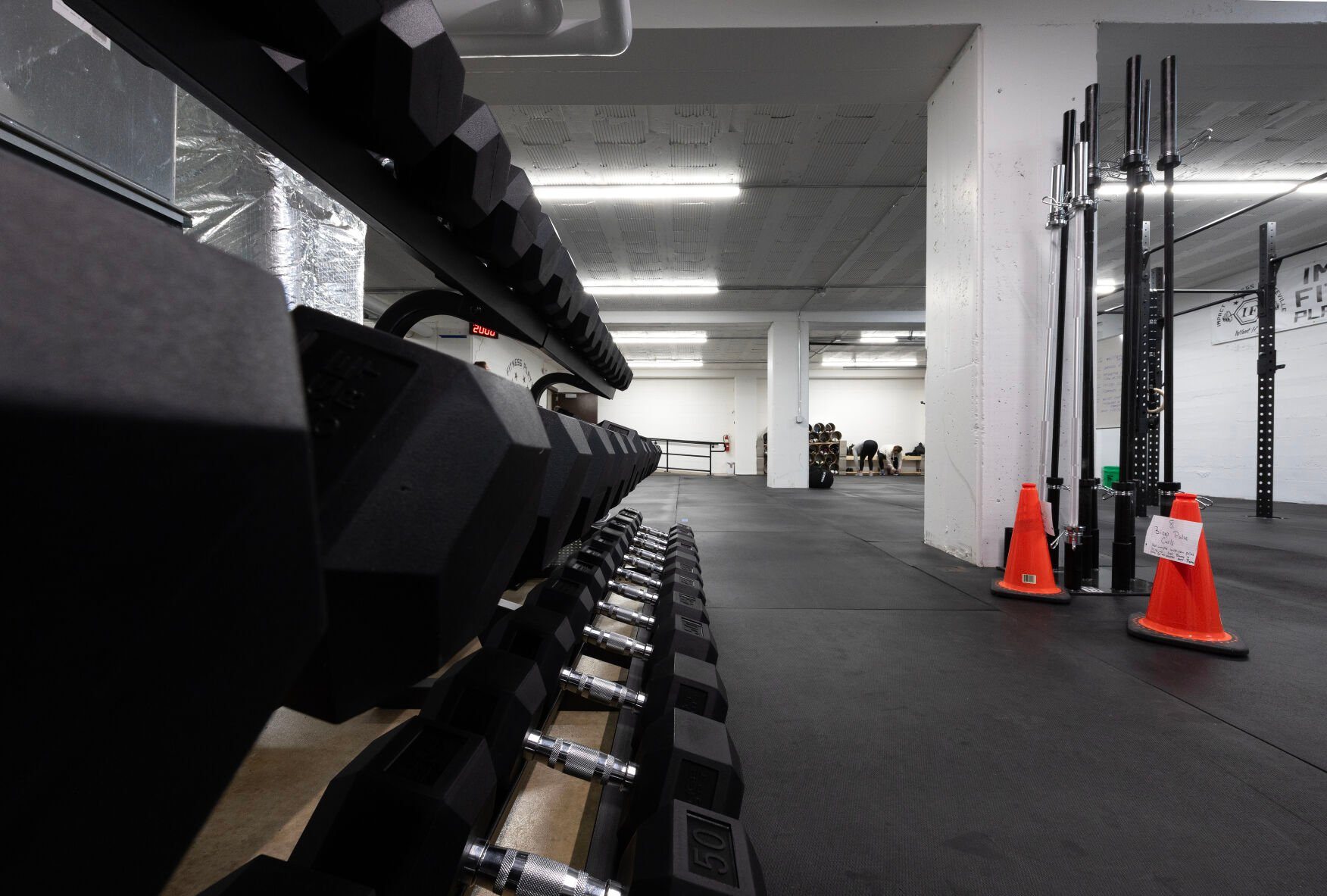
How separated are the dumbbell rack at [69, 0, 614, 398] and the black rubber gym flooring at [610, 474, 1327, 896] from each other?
0.97 meters

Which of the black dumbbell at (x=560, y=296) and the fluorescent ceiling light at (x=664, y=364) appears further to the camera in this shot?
the fluorescent ceiling light at (x=664, y=364)

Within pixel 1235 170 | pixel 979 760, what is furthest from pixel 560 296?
pixel 1235 170

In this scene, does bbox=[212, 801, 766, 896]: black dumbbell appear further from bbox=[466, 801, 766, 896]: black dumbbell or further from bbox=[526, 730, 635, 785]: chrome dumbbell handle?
bbox=[526, 730, 635, 785]: chrome dumbbell handle

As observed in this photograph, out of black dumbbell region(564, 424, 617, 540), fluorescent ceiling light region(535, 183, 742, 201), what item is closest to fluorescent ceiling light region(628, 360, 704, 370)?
fluorescent ceiling light region(535, 183, 742, 201)

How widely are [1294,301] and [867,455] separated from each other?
8261 millimetres

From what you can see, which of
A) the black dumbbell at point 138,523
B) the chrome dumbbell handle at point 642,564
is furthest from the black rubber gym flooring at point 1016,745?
the black dumbbell at point 138,523

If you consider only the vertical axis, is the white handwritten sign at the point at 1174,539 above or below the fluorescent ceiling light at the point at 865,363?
below

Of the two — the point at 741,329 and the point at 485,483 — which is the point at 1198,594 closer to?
the point at 485,483

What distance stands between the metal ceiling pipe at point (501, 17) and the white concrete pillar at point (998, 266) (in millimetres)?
2149

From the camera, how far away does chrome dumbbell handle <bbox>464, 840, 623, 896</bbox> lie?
1.68 ft

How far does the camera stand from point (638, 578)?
174 cm

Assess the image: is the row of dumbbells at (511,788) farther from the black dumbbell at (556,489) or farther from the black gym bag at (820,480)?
the black gym bag at (820,480)

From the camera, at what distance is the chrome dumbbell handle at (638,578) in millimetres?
1718

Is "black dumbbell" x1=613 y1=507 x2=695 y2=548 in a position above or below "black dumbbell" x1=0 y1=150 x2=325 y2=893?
below
